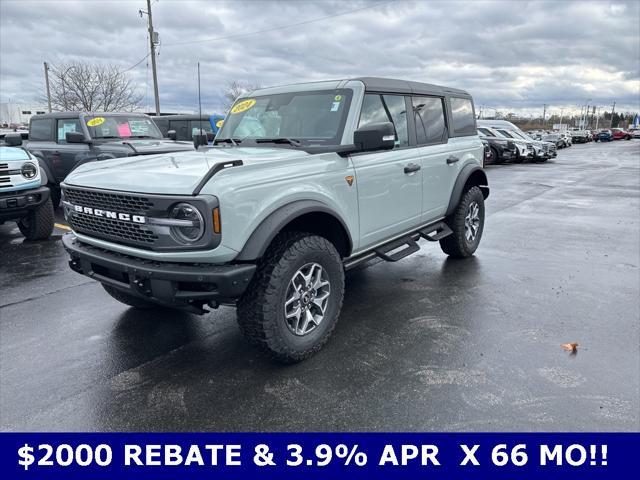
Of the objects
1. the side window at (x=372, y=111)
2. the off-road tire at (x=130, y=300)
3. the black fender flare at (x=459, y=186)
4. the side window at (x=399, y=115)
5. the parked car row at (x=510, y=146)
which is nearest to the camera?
the side window at (x=372, y=111)

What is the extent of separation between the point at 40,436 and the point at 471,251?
4.91 metres

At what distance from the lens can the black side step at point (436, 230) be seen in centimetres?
501

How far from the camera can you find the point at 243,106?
15.1 ft

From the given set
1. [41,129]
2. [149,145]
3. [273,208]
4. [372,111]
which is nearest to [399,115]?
[372,111]

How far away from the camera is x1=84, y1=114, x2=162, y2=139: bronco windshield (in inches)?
347

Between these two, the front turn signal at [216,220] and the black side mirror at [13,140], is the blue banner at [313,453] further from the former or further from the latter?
the black side mirror at [13,140]

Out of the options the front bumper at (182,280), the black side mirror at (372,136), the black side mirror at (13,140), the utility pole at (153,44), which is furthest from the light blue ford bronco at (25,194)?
the utility pole at (153,44)

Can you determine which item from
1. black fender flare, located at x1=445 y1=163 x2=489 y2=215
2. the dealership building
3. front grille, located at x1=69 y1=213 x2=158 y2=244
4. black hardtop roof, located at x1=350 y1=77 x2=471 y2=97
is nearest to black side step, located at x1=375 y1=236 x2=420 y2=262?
black fender flare, located at x1=445 y1=163 x2=489 y2=215

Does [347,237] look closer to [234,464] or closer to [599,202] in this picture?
[234,464]

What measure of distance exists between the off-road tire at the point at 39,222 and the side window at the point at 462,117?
5.71 m

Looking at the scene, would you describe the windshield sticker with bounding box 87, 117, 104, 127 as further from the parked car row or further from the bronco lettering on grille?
the parked car row

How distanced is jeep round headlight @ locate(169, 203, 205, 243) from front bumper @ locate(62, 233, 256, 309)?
17 cm

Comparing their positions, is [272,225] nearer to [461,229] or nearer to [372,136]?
[372,136]

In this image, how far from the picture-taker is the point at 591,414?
2754 millimetres
